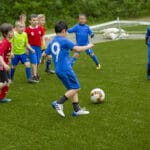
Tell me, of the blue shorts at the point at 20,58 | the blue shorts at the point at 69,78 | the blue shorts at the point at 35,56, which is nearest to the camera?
the blue shorts at the point at 69,78

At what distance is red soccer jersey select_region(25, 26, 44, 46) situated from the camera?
11.2 metres

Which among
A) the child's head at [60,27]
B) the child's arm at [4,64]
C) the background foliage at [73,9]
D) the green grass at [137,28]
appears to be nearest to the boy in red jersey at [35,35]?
the child's arm at [4,64]

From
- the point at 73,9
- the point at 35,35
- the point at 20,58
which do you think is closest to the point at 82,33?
the point at 35,35

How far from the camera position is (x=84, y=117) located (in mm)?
7363

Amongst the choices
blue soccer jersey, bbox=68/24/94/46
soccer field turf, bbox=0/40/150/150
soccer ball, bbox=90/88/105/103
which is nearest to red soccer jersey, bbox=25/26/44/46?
soccer field turf, bbox=0/40/150/150

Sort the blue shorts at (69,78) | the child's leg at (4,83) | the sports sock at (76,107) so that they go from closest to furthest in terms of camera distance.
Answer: the blue shorts at (69,78) < the sports sock at (76,107) < the child's leg at (4,83)

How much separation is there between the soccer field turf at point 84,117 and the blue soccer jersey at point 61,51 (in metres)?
0.88

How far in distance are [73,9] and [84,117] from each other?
86.0 feet

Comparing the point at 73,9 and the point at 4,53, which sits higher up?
the point at 4,53

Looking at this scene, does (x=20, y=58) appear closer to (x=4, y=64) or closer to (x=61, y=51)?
(x=4, y=64)

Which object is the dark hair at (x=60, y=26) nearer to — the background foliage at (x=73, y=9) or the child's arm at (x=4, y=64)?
the child's arm at (x=4, y=64)

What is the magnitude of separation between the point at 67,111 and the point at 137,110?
1.22 meters

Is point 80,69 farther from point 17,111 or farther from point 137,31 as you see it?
point 137,31

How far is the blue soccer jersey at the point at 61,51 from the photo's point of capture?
7129 mm
